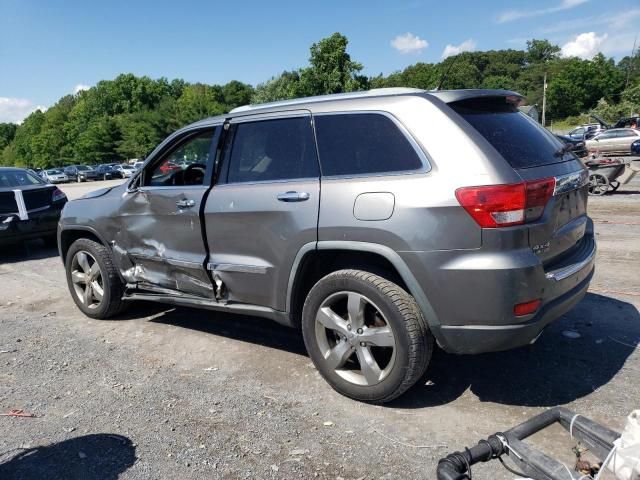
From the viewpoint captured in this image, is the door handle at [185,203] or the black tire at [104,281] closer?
the door handle at [185,203]

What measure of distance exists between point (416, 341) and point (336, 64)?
5236cm

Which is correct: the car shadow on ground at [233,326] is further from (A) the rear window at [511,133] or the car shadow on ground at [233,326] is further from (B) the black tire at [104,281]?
(A) the rear window at [511,133]

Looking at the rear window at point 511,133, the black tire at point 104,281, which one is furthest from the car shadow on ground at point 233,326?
the rear window at point 511,133

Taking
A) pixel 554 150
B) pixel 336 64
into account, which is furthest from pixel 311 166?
pixel 336 64

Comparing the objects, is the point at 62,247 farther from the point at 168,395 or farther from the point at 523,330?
the point at 523,330

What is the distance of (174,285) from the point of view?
4.41 metres

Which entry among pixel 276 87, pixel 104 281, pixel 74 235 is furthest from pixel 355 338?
pixel 276 87

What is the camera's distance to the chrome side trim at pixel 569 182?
3.05 m

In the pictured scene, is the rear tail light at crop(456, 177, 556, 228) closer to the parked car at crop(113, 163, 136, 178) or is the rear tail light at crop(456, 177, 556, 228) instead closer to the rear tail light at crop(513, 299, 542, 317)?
the rear tail light at crop(513, 299, 542, 317)

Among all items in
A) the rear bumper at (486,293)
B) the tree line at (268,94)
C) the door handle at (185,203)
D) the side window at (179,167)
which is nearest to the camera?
the rear bumper at (486,293)

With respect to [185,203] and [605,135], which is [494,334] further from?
[605,135]

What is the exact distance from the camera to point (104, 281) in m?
4.95

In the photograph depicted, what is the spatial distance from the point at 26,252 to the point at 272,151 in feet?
24.3

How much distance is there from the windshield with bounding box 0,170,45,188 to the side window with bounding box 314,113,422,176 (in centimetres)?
737
